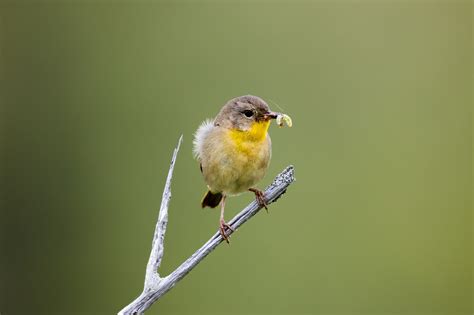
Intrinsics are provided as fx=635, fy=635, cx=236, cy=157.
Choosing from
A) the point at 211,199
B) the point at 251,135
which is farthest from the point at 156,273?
the point at 211,199

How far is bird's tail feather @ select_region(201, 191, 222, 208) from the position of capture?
559 centimetres

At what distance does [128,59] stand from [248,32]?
180 centimetres

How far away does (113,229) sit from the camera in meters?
8.71

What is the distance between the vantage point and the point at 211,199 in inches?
222

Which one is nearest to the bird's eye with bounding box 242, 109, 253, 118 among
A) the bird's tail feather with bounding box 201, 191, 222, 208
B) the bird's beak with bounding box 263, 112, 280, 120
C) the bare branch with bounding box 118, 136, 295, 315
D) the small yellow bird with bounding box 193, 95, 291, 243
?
the small yellow bird with bounding box 193, 95, 291, 243

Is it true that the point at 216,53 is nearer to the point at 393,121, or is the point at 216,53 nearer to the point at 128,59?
the point at 128,59

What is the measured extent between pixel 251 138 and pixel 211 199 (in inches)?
37.5

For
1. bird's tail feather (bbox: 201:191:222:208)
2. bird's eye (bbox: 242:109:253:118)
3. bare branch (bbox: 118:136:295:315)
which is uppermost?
bird's eye (bbox: 242:109:253:118)

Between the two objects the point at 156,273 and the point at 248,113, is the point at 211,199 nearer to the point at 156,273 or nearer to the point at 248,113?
the point at 248,113

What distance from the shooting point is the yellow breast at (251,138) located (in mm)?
4855

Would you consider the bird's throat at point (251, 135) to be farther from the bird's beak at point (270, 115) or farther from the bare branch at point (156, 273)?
the bare branch at point (156, 273)

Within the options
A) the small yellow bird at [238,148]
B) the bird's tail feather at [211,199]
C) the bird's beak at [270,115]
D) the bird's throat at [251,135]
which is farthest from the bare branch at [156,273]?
the bird's tail feather at [211,199]

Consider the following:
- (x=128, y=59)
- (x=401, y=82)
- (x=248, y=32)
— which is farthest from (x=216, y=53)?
(x=401, y=82)

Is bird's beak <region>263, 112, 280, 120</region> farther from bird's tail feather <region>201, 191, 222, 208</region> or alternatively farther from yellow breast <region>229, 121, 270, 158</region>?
bird's tail feather <region>201, 191, 222, 208</region>
